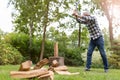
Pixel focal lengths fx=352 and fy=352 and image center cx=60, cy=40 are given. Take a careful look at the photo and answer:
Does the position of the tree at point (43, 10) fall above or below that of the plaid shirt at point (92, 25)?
above

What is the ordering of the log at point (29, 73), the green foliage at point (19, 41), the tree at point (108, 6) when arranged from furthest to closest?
the tree at point (108, 6)
the green foliage at point (19, 41)
the log at point (29, 73)

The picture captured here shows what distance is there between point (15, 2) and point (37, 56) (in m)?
3.68

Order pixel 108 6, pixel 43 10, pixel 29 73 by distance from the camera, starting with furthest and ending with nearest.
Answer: pixel 108 6, pixel 43 10, pixel 29 73

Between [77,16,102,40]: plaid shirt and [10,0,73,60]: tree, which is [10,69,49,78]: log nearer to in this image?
[77,16,102,40]: plaid shirt

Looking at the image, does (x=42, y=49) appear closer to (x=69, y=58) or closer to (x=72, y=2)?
(x=69, y=58)

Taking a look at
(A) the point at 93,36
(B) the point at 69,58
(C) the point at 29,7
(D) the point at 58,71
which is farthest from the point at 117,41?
(D) the point at 58,71

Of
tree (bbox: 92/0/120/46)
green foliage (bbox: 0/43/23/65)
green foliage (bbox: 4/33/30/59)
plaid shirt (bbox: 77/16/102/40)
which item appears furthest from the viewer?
tree (bbox: 92/0/120/46)

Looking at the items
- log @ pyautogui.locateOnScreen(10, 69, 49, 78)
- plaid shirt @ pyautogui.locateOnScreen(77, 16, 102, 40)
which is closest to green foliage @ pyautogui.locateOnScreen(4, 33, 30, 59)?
plaid shirt @ pyautogui.locateOnScreen(77, 16, 102, 40)

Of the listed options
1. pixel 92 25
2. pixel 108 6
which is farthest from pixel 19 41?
pixel 92 25

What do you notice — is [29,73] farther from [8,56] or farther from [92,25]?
[8,56]

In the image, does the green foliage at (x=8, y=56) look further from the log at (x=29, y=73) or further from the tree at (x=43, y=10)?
the log at (x=29, y=73)

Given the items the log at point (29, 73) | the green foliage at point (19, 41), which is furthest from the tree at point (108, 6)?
the log at point (29, 73)

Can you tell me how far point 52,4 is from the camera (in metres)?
21.0

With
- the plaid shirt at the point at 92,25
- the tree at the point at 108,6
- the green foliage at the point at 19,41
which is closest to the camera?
the plaid shirt at the point at 92,25
